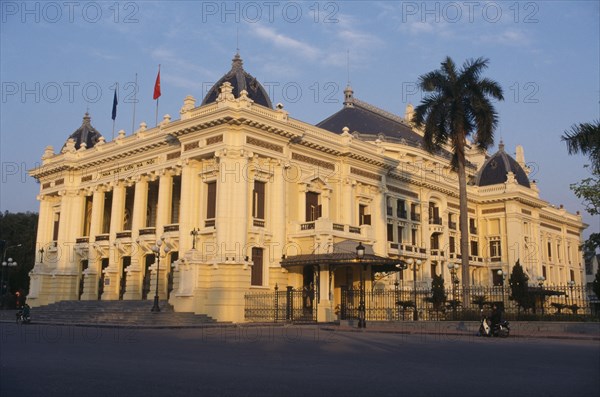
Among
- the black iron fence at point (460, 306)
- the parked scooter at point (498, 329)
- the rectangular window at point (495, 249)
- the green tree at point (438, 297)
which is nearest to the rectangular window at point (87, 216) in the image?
the black iron fence at point (460, 306)

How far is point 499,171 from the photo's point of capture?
→ 210ft

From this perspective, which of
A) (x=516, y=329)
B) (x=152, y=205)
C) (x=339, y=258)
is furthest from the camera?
(x=152, y=205)

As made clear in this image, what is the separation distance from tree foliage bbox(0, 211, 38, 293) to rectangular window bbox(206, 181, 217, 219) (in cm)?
3158

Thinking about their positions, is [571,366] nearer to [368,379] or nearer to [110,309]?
[368,379]

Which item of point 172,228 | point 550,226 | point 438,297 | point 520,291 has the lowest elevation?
point 438,297

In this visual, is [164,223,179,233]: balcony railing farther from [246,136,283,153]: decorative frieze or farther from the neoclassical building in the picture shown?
[246,136,283,153]: decorative frieze

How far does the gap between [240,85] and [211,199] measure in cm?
905

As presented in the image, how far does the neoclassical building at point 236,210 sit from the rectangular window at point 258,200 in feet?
0.35

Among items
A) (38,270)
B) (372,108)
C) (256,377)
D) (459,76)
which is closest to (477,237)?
(372,108)

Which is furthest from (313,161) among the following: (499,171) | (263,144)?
(499,171)

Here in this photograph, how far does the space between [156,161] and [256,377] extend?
33274mm

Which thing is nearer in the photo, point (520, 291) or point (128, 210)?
point (520, 291)

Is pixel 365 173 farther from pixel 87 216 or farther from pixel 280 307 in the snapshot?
pixel 87 216

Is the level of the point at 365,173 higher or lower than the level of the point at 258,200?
higher
